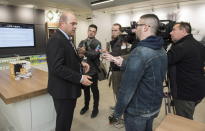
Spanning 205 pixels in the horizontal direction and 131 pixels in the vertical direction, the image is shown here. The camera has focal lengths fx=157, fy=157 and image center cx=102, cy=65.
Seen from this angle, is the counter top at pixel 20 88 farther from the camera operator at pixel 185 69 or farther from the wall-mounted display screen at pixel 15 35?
the wall-mounted display screen at pixel 15 35

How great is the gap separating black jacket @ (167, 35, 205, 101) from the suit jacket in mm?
1009

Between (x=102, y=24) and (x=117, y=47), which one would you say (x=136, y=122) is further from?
(x=102, y=24)

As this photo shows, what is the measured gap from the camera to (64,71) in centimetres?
138

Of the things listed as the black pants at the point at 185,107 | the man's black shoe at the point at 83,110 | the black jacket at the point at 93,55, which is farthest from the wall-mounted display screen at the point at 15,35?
the black pants at the point at 185,107

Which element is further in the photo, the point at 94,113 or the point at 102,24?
→ the point at 102,24

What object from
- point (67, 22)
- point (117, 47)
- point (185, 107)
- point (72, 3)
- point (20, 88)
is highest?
point (72, 3)

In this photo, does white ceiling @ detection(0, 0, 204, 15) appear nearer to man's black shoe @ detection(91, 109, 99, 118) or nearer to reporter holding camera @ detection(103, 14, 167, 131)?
man's black shoe @ detection(91, 109, 99, 118)

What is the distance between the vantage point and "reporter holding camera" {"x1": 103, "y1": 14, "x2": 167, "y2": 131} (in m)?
1.08

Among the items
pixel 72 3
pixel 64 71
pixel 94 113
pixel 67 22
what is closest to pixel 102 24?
pixel 72 3

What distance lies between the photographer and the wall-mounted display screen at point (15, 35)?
331 centimetres

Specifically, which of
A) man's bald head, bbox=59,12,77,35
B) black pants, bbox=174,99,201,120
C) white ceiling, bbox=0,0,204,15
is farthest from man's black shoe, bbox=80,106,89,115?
white ceiling, bbox=0,0,204,15

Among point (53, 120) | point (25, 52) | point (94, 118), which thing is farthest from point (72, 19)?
point (25, 52)

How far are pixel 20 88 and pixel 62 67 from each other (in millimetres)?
604

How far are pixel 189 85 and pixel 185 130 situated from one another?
2.24 feet
